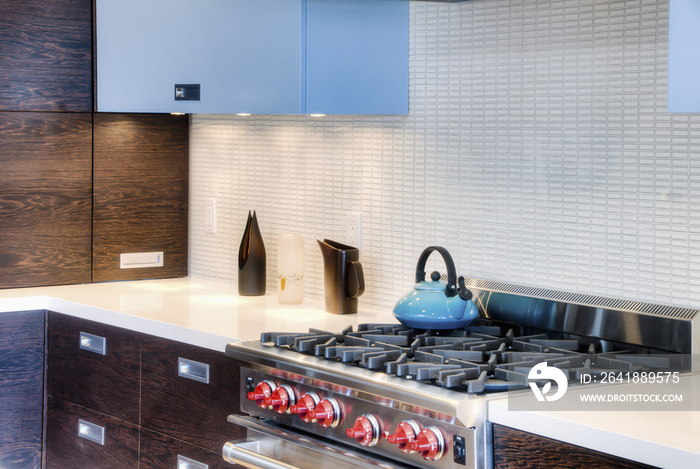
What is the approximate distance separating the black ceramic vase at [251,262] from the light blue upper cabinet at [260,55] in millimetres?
470

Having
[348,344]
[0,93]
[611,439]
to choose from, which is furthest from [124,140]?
[611,439]

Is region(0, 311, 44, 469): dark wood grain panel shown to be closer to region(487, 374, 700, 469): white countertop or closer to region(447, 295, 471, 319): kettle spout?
region(447, 295, 471, 319): kettle spout

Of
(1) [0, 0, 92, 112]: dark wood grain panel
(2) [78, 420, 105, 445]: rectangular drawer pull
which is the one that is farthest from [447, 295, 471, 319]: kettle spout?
(1) [0, 0, 92, 112]: dark wood grain panel

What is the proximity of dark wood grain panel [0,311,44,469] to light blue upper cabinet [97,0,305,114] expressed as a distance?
2.51 ft

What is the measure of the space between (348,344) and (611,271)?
0.67 m

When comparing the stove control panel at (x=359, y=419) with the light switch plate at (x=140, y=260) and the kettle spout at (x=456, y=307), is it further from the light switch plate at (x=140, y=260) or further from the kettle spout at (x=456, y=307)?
the light switch plate at (x=140, y=260)

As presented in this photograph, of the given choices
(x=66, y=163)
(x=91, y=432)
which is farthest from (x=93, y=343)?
(x=66, y=163)

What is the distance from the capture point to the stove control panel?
1.46 meters

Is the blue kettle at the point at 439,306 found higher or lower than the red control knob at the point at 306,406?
higher

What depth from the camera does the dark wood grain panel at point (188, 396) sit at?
6.55 ft

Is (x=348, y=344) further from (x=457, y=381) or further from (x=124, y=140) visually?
(x=124, y=140)

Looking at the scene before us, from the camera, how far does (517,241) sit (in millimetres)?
2098

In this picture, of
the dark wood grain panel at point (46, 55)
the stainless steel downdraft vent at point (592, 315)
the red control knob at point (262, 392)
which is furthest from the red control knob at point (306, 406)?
the dark wood grain panel at point (46, 55)

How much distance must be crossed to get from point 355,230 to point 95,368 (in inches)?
36.2
